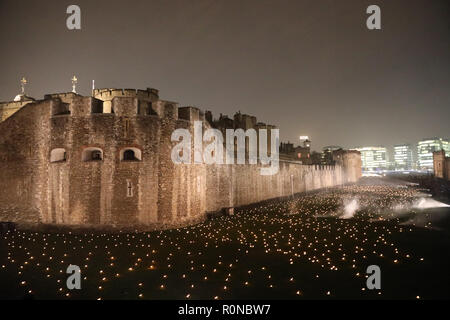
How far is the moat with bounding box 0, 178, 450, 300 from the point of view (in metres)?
7.78

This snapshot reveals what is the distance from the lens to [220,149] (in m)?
21.6

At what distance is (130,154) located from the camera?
16.3 meters

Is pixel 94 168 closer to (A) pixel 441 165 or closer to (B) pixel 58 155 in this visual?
(B) pixel 58 155

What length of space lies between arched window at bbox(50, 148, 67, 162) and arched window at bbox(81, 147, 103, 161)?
130 cm

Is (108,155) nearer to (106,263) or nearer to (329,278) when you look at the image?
(106,263)

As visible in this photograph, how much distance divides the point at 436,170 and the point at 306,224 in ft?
200

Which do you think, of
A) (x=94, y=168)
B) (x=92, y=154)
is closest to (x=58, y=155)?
(x=92, y=154)

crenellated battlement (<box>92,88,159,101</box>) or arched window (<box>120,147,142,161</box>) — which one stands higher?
crenellated battlement (<box>92,88,159,101</box>)

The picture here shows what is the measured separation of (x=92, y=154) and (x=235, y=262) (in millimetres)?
10803

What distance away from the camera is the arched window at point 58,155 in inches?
627

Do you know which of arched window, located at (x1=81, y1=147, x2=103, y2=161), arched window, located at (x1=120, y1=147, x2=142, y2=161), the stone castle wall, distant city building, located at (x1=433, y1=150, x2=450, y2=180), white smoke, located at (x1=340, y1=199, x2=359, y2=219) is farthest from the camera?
distant city building, located at (x1=433, y1=150, x2=450, y2=180)

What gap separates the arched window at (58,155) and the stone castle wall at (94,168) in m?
0.09

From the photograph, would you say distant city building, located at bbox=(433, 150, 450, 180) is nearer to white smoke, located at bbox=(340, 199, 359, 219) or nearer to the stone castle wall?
white smoke, located at bbox=(340, 199, 359, 219)

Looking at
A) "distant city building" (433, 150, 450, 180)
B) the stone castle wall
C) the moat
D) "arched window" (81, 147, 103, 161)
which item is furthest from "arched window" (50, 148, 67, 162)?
"distant city building" (433, 150, 450, 180)
